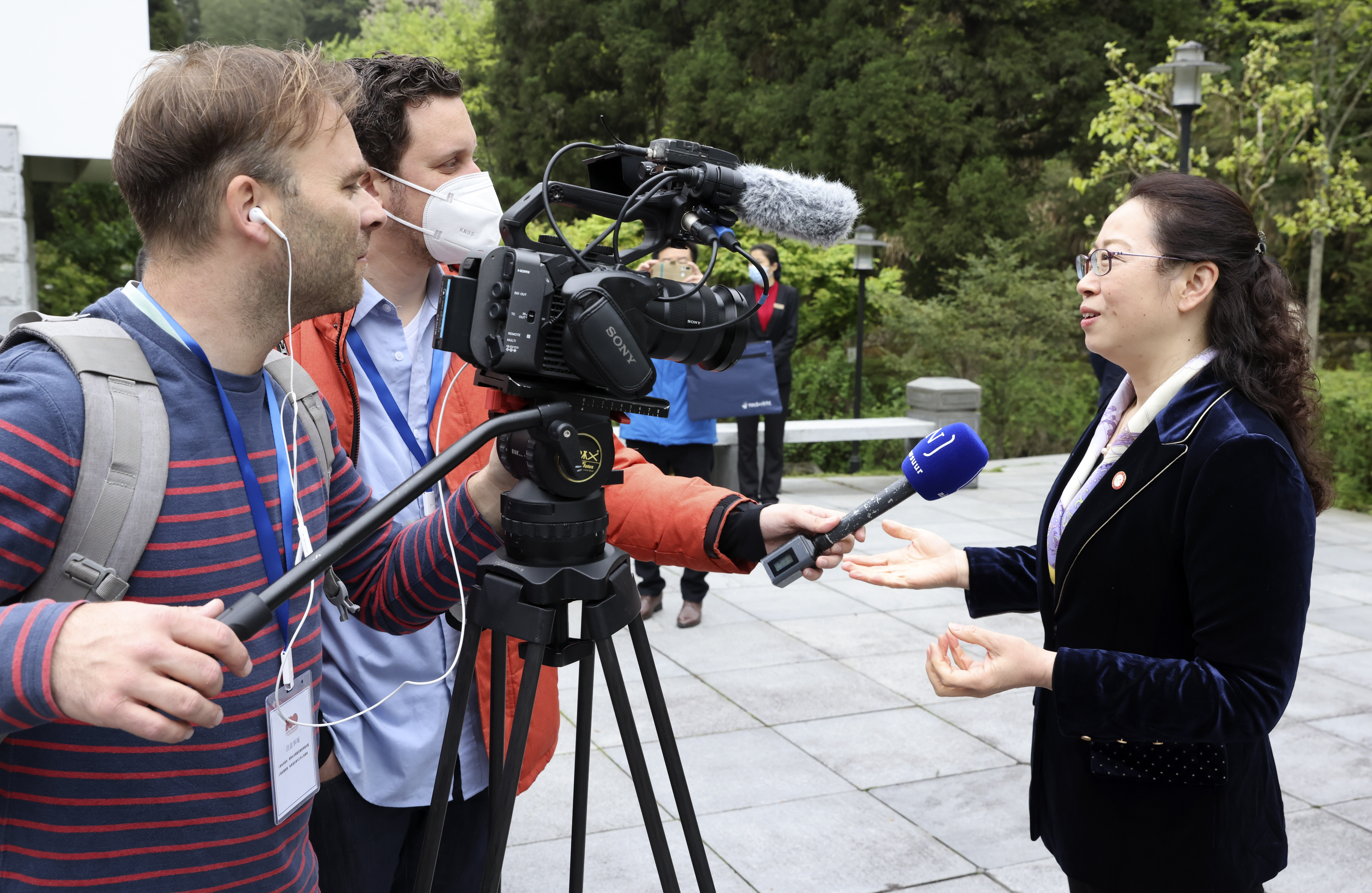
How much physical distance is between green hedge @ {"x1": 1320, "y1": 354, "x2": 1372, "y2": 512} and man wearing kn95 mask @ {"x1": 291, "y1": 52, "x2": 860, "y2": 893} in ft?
30.9

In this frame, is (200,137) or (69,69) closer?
(200,137)

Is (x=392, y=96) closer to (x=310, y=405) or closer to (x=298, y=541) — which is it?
(x=310, y=405)

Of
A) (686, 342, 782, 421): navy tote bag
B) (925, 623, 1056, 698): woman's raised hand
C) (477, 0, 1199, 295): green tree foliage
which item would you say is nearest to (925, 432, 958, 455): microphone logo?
(925, 623, 1056, 698): woman's raised hand

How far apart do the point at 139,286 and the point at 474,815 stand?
121cm

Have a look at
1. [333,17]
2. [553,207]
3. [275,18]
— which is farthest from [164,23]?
[553,207]

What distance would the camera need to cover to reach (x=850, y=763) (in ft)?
14.2

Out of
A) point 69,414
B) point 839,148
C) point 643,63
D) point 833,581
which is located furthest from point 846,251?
point 69,414

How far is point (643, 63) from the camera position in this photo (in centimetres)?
2212

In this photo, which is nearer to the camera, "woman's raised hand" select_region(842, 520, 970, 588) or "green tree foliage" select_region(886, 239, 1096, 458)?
"woman's raised hand" select_region(842, 520, 970, 588)

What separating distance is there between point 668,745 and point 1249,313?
55.9 inches

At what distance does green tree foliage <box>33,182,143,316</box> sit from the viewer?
1445 centimetres

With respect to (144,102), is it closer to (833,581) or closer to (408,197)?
(408,197)

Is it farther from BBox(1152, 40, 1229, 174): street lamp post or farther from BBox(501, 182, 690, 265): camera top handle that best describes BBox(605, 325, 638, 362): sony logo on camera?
BBox(1152, 40, 1229, 174): street lamp post

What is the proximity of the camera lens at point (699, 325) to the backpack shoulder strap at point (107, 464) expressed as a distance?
2.31 ft
